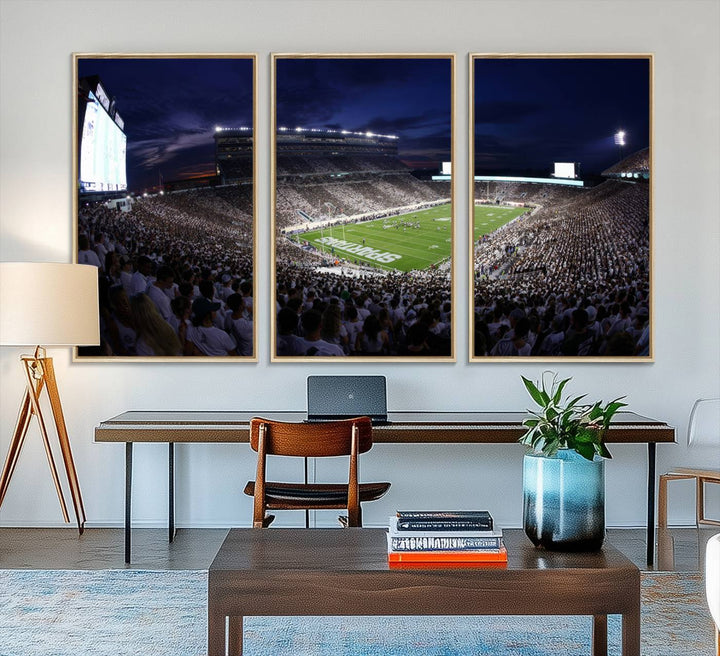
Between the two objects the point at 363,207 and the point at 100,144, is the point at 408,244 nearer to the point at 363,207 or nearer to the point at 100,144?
the point at 363,207

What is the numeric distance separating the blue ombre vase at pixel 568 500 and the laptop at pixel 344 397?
1.82 meters

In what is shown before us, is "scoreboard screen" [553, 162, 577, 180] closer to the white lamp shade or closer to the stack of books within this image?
the white lamp shade

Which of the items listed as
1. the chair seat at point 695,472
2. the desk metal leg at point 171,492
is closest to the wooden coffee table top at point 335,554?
the desk metal leg at point 171,492

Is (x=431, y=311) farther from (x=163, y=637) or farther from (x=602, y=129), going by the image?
(x=163, y=637)

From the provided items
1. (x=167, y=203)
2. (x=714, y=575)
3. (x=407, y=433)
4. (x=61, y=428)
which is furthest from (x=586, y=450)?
(x=167, y=203)

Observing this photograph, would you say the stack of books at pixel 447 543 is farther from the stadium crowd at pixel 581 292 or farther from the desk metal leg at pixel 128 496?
the stadium crowd at pixel 581 292

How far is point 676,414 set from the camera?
15.3 ft

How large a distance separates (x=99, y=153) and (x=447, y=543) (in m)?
3.32

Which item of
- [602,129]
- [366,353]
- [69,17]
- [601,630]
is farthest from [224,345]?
[601,630]

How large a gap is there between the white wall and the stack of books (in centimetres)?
241

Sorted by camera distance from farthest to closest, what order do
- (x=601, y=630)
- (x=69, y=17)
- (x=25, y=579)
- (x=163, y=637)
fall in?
(x=69, y=17)
(x=25, y=579)
(x=163, y=637)
(x=601, y=630)

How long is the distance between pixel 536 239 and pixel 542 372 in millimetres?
729

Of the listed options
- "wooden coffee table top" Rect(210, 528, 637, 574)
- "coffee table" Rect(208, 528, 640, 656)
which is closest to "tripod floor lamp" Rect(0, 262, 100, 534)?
"wooden coffee table top" Rect(210, 528, 637, 574)

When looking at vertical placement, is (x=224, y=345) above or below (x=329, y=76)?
below
